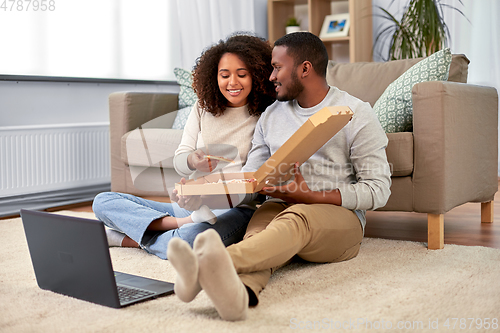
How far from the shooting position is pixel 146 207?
5.57 ft

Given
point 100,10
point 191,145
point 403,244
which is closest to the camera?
point 191,145

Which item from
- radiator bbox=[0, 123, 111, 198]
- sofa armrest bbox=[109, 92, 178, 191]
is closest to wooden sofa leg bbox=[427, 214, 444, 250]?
sofa armrest bbox=[109, 92, 178, 191]

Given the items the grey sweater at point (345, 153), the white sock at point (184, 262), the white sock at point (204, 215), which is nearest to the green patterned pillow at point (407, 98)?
the grey sweater at point (345, 153)

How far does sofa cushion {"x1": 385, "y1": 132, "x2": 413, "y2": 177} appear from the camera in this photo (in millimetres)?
1733

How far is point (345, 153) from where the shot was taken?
4.90 ft

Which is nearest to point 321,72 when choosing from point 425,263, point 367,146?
point 367,146

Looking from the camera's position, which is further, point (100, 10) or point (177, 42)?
point (177, 42)

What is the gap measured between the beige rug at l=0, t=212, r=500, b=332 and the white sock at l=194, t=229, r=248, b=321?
0.07 metres

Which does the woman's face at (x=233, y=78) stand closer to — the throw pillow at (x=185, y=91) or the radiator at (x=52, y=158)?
the throw pillow at (x=185, y=91)

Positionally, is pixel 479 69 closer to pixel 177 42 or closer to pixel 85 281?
pixel 177 42

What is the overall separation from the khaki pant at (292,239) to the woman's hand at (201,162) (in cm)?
19

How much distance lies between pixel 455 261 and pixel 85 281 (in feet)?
3.37

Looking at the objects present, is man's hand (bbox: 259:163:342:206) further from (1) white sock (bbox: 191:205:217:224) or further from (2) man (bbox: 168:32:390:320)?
(1) white sock (bbox: 191:205:217:224)

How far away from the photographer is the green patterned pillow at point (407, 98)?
6.07 ft
